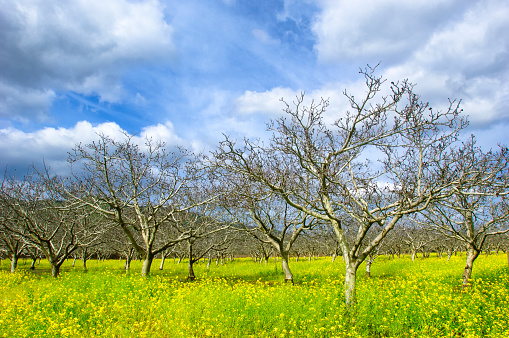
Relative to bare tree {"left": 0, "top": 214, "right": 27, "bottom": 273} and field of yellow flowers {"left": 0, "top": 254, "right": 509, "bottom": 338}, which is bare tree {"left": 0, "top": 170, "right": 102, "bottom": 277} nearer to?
bare tree {"left": 0, "top": 214, "right": 27, "bottom": 273}

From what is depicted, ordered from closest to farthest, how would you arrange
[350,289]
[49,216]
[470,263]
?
[350,289] < [470,263] < [49,216]

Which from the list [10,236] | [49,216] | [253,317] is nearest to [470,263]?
[253,317]

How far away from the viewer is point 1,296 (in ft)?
35.8

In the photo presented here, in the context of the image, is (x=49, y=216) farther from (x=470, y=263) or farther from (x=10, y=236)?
(x=470, y=263)

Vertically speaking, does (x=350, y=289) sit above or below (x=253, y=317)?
above

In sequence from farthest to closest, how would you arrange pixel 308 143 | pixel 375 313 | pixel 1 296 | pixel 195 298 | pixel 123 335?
pixel 1 296 → pixel 195 298 → pixel 308 143 → pixel 375 313 → pixel 123 335

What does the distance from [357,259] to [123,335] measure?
20.2 feet

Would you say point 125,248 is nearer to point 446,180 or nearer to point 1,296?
point 1,296

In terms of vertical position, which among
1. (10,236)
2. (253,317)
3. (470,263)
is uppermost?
(10,236)

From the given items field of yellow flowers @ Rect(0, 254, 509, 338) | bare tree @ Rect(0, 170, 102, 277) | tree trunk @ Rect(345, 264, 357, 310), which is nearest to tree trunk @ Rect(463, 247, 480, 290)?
field of yellow flowers @ Rect(0, 254, 509, 338)

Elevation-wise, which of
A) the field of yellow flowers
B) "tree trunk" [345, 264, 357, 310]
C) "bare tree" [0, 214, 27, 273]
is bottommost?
the field of yellow flowers

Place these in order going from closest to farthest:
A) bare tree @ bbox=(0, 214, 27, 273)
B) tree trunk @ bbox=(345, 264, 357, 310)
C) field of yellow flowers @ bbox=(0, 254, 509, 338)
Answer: field of yellow flowers @ bbox=(0, 254, 509, 338)
tree trunk @ bbox=(345, 264, 357, 310)
bare tree @ bbox=(0, 214, 27, 273)

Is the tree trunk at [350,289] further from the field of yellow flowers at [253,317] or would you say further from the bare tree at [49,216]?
the bare tree at [49,216]

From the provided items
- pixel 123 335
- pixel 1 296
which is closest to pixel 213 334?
pixel 123 335
